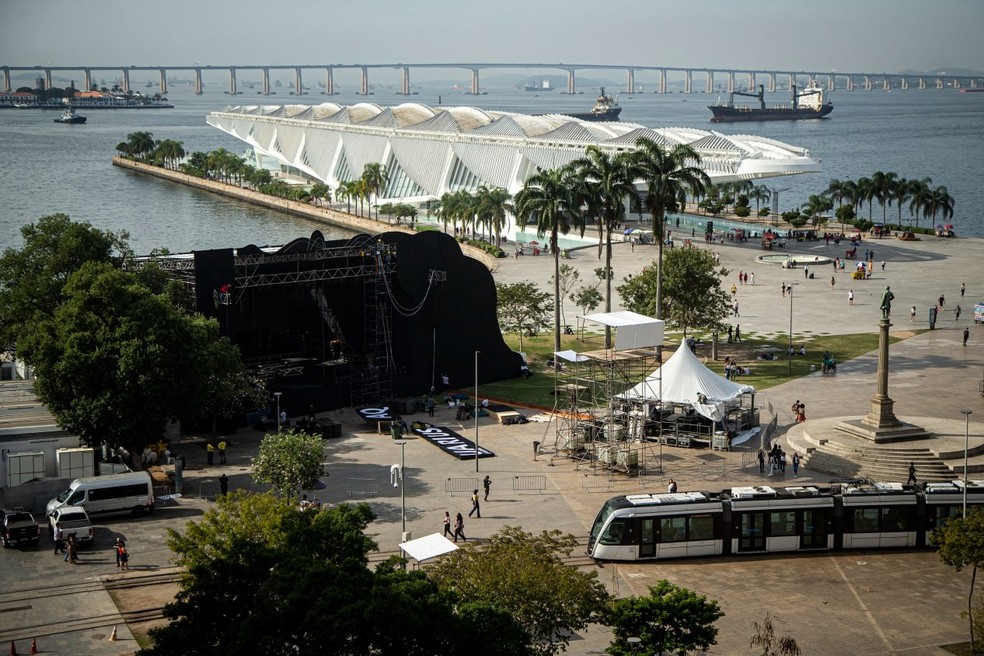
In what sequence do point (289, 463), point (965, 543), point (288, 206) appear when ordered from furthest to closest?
point (288, 206)
point (289, 463)
point (965, 543)

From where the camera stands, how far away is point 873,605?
2698cm

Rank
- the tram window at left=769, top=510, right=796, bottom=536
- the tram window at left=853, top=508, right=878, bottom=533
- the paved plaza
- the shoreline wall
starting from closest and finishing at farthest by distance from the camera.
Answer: the paved plaza → the tram window at left=769, top=510, right=796, bottom=536 → the tram window at left=853, top=508, right=878, bottom=533 → the shoreline wall

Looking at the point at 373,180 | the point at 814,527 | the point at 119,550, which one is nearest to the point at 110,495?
the point at 119,550

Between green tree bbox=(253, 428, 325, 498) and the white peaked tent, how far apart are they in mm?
11844

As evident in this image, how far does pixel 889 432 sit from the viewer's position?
37719mm

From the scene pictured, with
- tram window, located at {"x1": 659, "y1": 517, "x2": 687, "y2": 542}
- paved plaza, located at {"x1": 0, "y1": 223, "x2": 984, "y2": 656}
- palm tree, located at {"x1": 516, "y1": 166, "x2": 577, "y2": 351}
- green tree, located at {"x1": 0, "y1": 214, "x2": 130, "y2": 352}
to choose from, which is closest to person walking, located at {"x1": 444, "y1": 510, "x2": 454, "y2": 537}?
paved plaza, located at {"x1": 0, "y1": 223, "x2": 984, "y2": 656}

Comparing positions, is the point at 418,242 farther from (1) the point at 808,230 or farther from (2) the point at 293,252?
(1) the point at 808,230

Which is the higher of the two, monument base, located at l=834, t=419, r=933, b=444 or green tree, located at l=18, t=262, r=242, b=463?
green tree, located at l=18, t=262, r=242, b=463

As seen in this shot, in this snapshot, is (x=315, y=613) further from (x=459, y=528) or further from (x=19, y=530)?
(x=19, y=530)

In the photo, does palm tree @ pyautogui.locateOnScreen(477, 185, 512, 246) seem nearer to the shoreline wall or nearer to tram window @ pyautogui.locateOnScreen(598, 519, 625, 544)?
the shoreline wall

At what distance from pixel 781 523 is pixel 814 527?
87 centimetres

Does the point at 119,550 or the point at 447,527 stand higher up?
the point at 119,550

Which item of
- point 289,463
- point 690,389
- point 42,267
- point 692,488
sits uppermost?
point 42,267

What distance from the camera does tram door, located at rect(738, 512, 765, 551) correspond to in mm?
30125
